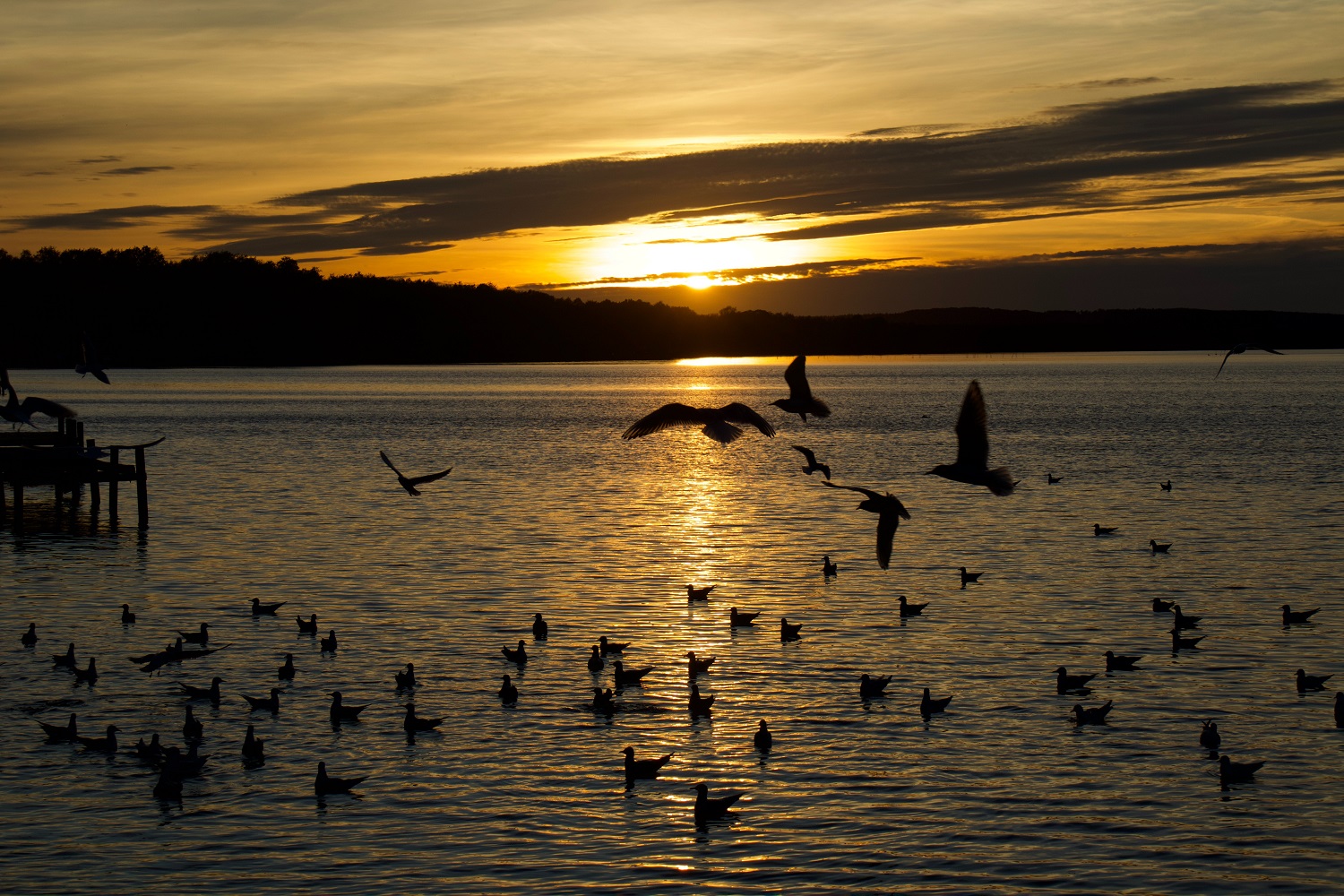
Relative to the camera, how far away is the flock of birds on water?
17047 millimetres

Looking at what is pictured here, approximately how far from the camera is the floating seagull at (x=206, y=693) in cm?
2439

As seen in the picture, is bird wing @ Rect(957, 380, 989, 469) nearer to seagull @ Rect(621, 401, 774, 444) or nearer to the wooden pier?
seagull @ Rect(621, 401, 774, 444)

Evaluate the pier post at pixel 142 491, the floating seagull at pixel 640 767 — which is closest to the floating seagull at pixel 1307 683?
the floating seagull at pixel 640 767

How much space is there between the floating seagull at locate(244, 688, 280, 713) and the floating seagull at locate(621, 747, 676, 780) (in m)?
7.03

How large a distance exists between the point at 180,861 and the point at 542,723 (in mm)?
7409

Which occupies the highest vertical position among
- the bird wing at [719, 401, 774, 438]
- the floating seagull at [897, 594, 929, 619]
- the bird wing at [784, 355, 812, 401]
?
the bird wing at [784, 355, 812, 401]

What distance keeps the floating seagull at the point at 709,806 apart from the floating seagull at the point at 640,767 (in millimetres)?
1513

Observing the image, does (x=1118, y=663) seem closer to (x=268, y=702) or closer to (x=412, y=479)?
(x=412, y=479)

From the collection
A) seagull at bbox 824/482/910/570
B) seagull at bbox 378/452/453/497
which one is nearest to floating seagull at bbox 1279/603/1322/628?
seagull at bbox 824/482/910/570

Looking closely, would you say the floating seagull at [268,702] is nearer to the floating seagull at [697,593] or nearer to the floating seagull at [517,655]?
the floating seagull at [517,655]

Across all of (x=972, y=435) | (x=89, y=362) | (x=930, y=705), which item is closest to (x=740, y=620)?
(x=930, y=705)

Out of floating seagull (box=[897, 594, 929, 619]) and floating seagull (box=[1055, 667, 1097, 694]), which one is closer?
floating seagull (box=[1055, 667, 1097, 694])

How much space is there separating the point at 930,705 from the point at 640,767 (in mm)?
6030

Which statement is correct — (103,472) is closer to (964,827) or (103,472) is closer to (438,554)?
(438,554)
